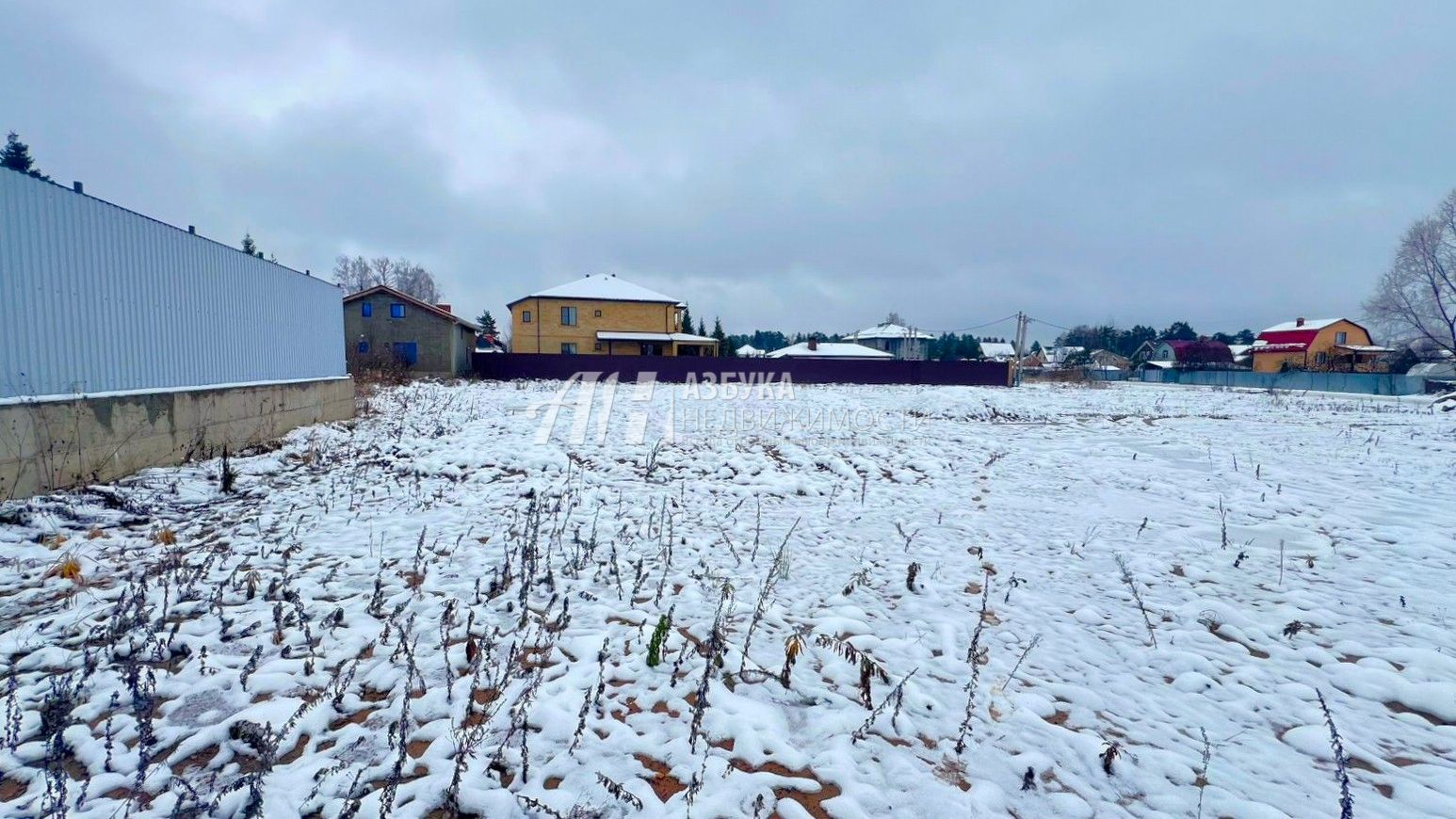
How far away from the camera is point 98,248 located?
6.30m

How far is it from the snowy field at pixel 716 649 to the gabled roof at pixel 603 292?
1281 inches

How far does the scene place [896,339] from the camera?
229 ft

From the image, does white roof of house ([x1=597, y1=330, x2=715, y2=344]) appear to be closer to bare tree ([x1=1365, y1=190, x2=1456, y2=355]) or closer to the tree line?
bare tree ([x1=1365, y1=190, x2=1456, y2=355])

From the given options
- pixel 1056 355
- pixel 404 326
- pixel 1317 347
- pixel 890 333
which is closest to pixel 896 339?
pixel 890 333

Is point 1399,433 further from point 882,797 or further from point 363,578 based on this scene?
point 363,578

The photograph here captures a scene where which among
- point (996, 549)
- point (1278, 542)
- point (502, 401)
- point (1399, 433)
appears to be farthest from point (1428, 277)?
point (502, 401)

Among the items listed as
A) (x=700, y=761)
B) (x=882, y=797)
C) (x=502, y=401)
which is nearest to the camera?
(x=882, y=797)

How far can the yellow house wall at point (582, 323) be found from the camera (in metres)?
38.5

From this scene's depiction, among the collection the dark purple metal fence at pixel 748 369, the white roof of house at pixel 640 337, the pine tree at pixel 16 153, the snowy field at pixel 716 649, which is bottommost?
the snowy field at pixel 716 649

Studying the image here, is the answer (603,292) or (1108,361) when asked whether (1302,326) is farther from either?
(603,292)

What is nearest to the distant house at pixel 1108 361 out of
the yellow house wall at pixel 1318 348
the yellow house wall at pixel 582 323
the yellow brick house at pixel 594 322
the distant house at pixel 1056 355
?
the yellow house wall at pixel 1318 348

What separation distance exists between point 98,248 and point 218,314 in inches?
78.7

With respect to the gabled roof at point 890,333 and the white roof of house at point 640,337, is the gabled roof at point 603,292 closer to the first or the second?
the white roof of house at point 640,337

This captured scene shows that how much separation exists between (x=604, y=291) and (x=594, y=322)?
7.64 feet
